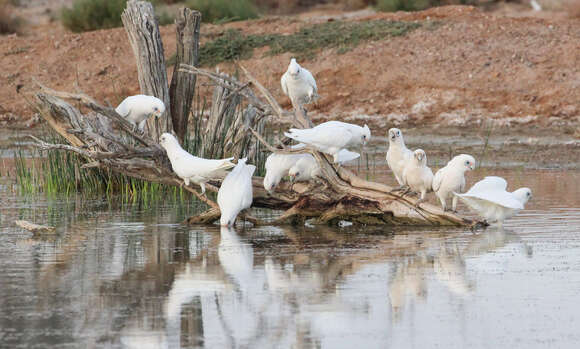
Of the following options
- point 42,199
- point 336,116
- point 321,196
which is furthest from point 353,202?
point 336,116

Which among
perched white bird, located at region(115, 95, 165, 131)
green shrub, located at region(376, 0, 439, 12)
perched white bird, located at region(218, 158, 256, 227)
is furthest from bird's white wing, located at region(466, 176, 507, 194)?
green shrub, located at region(376, 0, 439, 12)

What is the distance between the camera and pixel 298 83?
11289 millimetres

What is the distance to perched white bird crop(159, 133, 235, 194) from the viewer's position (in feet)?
33.6

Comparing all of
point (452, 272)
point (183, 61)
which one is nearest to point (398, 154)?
point (452, 272)

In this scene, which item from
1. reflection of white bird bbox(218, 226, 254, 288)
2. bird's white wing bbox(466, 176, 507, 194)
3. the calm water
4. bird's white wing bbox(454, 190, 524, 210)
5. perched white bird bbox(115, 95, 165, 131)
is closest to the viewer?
the calm water

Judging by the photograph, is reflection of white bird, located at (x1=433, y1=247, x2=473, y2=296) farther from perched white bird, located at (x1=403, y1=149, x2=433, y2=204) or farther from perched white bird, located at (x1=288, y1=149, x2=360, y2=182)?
perched white bird, located at (x1=288, y1=149, x2=360, y2=182)

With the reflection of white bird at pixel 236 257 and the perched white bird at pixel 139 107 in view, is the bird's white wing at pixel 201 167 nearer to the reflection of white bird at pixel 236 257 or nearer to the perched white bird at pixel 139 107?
the reflection of white bird at pixel 236 257

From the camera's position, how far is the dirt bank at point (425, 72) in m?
22.9

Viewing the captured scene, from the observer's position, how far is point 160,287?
7.44m

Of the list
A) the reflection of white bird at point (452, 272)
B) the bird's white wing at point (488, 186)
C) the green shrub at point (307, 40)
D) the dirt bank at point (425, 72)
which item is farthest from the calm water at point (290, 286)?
the green shrub at point (307, 40)

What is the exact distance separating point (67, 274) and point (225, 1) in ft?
89.5

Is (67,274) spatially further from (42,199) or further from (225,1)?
(225,1)

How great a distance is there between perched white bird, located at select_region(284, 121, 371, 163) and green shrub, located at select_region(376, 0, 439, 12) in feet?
83.0

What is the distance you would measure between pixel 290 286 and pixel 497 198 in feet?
10.4
